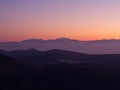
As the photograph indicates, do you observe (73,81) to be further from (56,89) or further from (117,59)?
(117,59)

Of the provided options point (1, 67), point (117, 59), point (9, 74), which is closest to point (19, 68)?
point (1, 67)

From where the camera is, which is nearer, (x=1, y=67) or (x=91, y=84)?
(x=91, y=84)

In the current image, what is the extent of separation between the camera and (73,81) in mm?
90750

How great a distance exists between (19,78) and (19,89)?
8005 mm

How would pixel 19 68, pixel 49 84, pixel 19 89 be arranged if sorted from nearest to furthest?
pixel 19 89
pixel 49 84
pixel 19 68

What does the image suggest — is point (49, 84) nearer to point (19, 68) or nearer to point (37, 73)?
point (37, 73)

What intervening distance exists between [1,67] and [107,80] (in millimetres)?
34084

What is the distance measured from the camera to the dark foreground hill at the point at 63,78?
3408 inches

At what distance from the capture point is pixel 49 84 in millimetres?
88250

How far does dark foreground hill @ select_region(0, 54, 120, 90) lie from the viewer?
284ft

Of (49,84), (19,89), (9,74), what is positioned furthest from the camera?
(9,74)

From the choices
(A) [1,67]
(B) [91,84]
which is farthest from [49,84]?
(A) [1,67]

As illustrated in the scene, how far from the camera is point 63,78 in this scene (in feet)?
305

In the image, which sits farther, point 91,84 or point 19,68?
point 19,68
